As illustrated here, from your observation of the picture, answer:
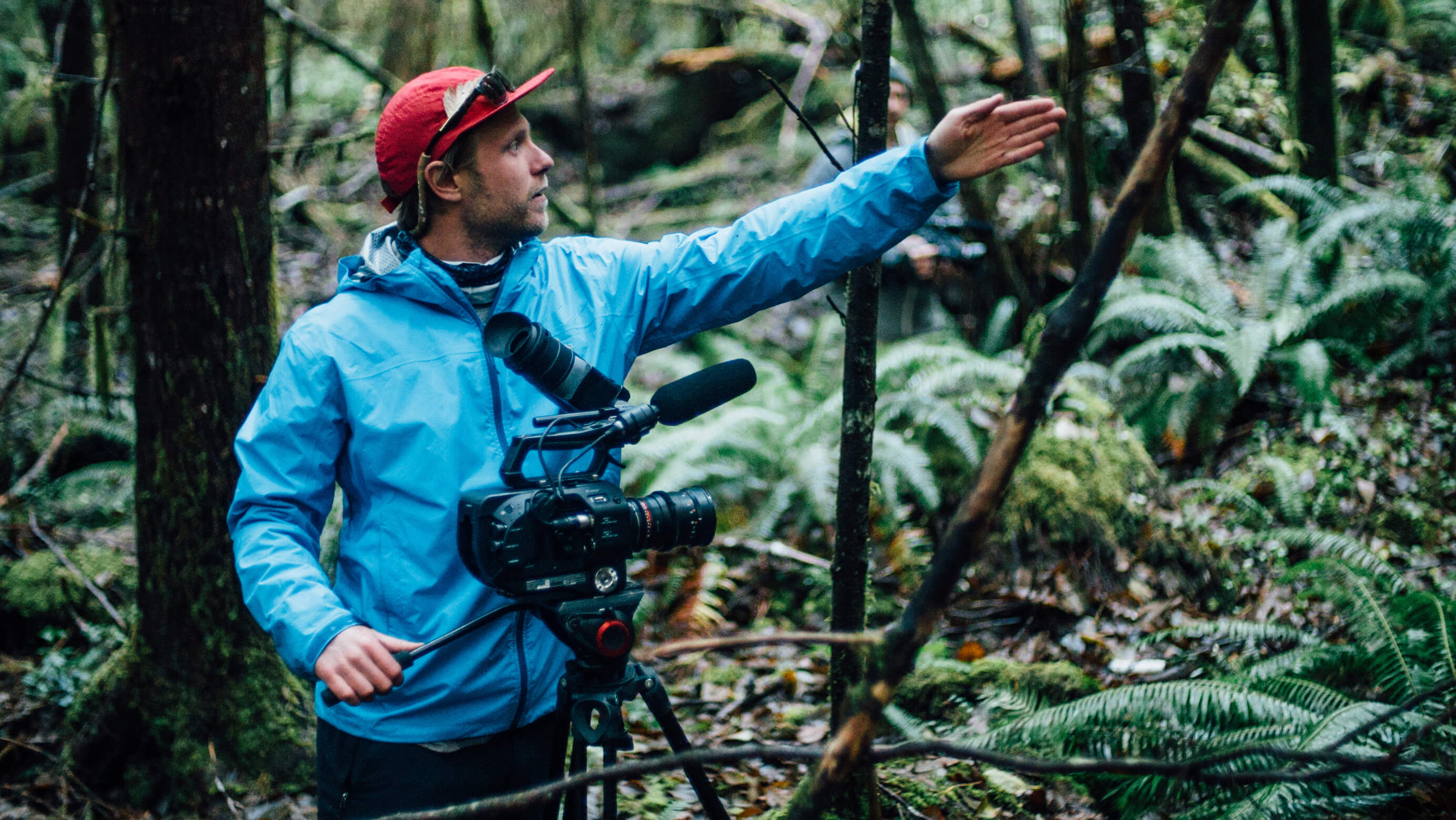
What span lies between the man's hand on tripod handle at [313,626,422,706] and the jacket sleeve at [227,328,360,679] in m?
0.09

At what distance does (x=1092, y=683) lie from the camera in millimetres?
3633

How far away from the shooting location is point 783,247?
2.28 m

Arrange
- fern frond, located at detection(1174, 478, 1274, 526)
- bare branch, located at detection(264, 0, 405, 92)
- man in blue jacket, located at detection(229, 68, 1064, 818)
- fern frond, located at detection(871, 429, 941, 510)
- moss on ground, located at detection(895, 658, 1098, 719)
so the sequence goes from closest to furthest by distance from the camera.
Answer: man in blue jacket, located at detection(229, 68, 1064, 818), moss on ground, located at detection(895, 658, 1098, 719), fern frond, located at detection(1174, 478, 1274, 526), bare branch, located at detection(264, 0, 405, 92), fern frond, located at detection(871, 429, 941, 510)

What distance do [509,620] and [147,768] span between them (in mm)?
2813

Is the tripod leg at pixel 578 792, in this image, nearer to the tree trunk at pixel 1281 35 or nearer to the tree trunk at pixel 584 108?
the tree trunk at pixel 584 108

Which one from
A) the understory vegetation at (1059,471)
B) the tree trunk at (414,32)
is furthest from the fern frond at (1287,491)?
the tree trunk at (414,32)

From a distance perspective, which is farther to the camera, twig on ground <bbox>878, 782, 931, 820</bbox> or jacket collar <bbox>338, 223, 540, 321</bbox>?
twig on ground <bbox>878, 782, 931, 820</bbox>

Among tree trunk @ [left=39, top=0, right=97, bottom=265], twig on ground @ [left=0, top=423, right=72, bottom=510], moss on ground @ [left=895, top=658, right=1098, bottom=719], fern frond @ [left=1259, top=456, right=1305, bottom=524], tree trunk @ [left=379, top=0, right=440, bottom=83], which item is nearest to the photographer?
moss on ground @ [left=895, top=658, right=1098, bottom=719]

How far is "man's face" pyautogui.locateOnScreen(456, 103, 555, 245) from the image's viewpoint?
2.29m

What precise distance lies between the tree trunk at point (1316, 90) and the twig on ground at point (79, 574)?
24.2ft

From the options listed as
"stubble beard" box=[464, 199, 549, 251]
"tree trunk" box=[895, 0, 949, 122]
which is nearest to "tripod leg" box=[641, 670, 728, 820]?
"stubble beard" box=[464, 199, 549, 251]

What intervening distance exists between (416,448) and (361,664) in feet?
1.56

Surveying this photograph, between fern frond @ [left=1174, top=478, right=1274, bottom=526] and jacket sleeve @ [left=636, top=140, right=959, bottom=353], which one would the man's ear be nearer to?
jacket sleeve @ [left=636, top=140, right=959, bottom=353]

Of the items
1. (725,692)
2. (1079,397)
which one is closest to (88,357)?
(725,692)
